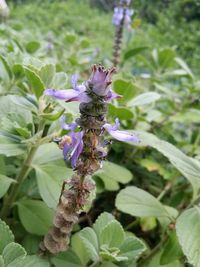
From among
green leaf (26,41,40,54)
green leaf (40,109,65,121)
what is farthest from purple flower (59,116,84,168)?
green leaf (26,41,40,54)

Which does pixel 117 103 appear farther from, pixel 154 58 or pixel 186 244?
pixel 154 58

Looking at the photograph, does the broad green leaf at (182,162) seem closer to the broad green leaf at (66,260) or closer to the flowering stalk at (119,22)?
the broad green leaf at (66,260)

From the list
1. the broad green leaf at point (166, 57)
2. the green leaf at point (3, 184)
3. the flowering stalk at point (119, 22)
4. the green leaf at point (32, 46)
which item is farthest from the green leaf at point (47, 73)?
the broad green leaf at point (166, 57)

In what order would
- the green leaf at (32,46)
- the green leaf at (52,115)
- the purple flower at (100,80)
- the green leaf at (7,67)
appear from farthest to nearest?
the green leaf at (32,46) → the green leaf at (7,67) → the green leaf at (52,115) → the purple flower at (100,80)

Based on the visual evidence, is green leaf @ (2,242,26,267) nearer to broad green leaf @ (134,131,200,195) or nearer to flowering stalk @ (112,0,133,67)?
broad green leaf @ (134,131,200,195)

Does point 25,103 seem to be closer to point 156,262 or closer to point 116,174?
point 116,174

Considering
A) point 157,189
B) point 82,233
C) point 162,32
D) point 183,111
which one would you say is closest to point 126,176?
point 157,189

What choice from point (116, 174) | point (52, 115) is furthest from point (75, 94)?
point (116, 174)
